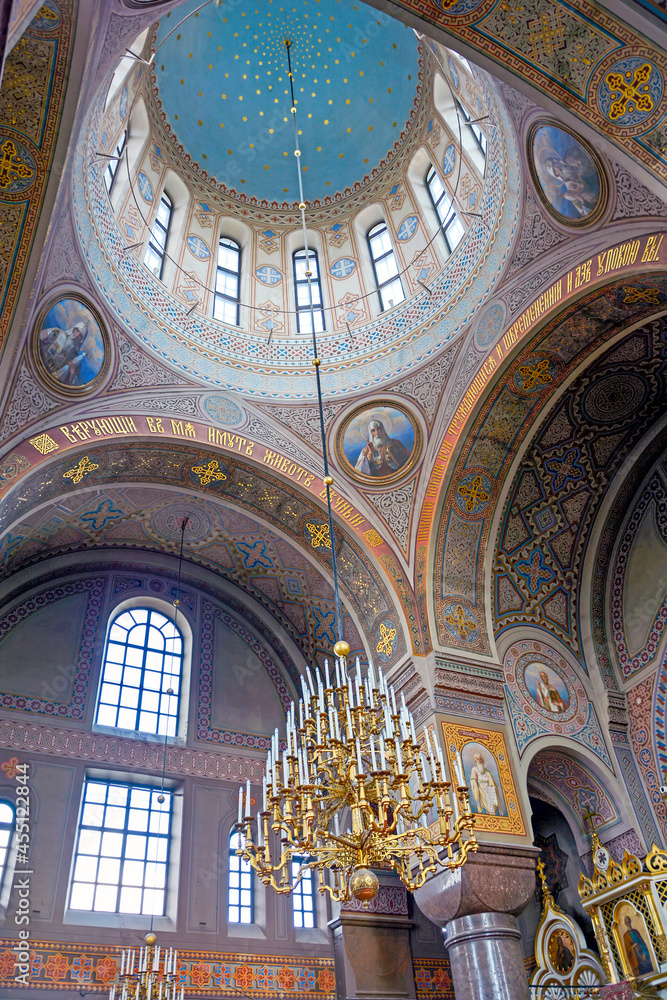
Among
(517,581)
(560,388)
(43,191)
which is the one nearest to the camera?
(43,191)

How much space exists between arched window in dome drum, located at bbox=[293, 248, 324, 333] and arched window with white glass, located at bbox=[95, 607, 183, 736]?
4945mm

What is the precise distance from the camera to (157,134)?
11.7 meters

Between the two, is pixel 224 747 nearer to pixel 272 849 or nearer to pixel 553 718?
pixel 272 849

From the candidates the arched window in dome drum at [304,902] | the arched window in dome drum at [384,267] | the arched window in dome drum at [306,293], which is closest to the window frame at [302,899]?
the arched window in dome drum at [304,902]

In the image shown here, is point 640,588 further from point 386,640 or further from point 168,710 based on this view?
point 168,710

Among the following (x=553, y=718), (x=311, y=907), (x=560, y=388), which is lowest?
(x=311, y=907)

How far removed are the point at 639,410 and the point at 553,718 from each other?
4.25 m

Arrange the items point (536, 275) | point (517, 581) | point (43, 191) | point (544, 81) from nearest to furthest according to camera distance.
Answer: point (544, 81) → point (43, 191) → point (536, 275) → point (517, 581)

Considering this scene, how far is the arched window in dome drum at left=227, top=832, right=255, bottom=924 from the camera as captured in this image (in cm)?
995

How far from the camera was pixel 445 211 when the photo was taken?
1177 cm

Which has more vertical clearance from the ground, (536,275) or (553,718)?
(536,275)

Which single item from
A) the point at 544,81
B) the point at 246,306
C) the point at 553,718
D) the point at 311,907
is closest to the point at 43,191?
the point at 544,81

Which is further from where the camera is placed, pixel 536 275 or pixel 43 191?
pixel 536 275

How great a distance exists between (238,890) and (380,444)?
239 inches
